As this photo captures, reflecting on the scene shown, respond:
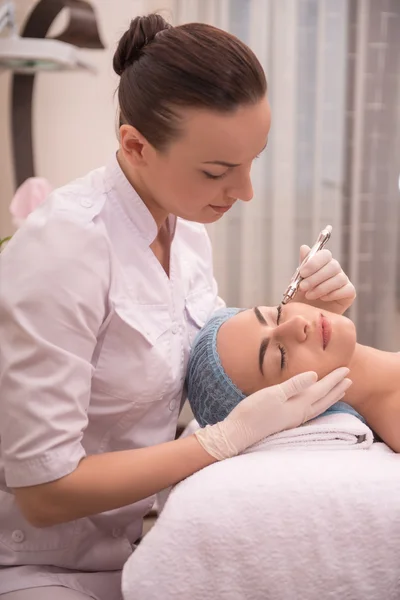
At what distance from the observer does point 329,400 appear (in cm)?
126

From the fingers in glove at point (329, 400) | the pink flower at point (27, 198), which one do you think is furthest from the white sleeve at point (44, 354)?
the pink flower at point (27, 198)

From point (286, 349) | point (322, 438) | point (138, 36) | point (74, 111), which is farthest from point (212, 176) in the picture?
point (74, 111)

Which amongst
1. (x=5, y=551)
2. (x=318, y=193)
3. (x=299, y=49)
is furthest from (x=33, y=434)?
(x=299, y=49)

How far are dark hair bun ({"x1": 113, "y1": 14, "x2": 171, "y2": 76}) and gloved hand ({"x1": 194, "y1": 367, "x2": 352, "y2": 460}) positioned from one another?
2.14ft

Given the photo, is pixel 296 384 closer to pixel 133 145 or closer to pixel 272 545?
pixel 272 545

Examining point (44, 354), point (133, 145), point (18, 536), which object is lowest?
point (18, 536)

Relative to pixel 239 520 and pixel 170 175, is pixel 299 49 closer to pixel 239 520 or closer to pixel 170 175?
pixel 170 175

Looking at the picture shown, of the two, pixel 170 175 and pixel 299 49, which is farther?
pixel 299 49

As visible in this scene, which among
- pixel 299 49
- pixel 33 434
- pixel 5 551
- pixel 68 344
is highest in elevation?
pixel 299 49

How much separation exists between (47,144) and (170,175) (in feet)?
6.02

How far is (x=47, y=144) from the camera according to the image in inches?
111

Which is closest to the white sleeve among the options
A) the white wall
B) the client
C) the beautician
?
the beautician

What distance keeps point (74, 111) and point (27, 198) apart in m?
0.71

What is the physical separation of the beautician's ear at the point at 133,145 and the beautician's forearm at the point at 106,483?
1.68ft
